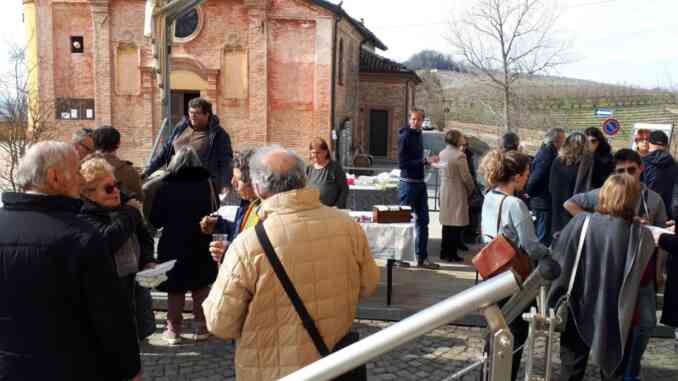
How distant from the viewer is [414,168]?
770 cm

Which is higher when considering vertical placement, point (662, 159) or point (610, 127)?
point (610, 127)

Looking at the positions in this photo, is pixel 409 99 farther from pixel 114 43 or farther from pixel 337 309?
pixel 337 309

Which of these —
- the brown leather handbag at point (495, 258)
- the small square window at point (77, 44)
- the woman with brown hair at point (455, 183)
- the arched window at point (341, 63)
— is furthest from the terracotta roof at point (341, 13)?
the brown leather handbag at point (495, 258)

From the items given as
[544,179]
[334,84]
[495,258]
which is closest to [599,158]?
[544,179]

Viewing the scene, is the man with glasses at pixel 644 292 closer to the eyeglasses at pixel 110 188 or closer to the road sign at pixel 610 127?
the eyeglasses at pixel 110 188

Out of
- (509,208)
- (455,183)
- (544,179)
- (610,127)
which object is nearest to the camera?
(509,208)

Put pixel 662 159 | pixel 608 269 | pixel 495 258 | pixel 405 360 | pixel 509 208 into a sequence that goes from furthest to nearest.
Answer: pixel 662 159 < pixel 405 360 < pixel 509 208 < pixel 608 269 < pixel 495 258

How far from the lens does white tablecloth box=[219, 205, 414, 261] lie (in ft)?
21.0

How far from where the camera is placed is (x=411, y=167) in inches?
303

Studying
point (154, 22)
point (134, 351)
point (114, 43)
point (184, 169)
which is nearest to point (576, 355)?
point (134, 351)

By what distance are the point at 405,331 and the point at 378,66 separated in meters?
30.6

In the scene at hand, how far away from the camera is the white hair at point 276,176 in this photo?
107 inches

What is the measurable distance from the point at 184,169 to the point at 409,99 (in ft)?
92.3

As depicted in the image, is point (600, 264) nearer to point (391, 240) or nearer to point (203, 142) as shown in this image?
point (391, 240)
